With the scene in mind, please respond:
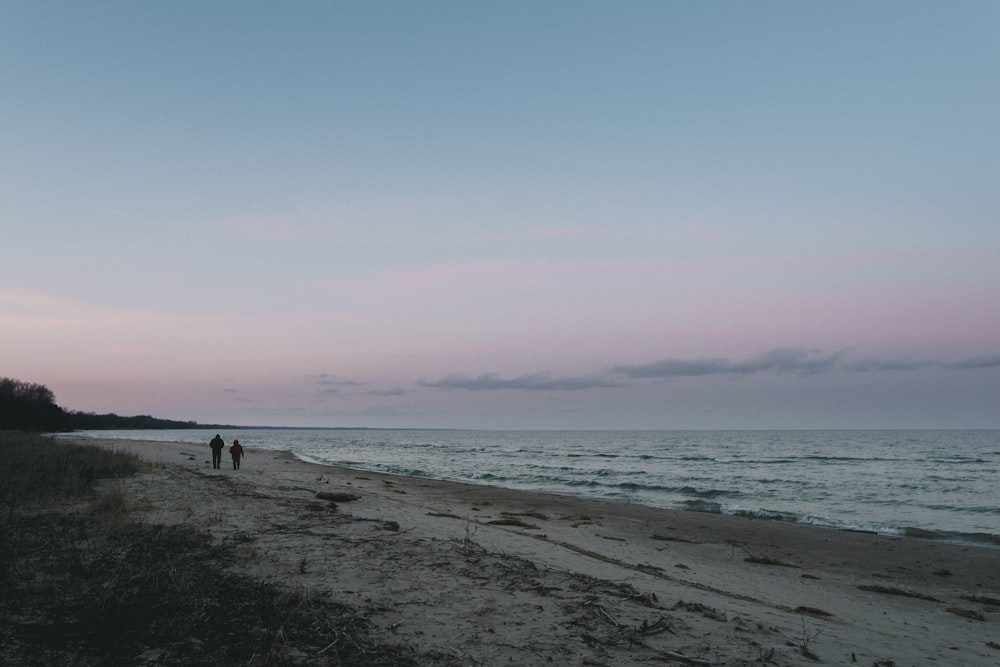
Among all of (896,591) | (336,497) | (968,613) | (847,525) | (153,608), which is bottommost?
(847,525)

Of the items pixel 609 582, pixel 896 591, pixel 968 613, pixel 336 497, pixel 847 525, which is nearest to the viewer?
pixel 609 582

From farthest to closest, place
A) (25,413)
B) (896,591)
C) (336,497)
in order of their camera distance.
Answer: (25,413) → (336,497) → (896,591)

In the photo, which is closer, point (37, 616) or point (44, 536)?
point (37, 616)

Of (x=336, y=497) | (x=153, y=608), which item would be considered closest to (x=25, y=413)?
(x=336, y=497)

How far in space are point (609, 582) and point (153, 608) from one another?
18.0 feet

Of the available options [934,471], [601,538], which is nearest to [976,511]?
[601,538]

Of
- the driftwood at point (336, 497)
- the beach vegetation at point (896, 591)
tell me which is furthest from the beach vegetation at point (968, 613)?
the driftwood at point (336, 497)

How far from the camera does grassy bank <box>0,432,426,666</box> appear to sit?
204 inches

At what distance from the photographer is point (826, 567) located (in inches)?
538

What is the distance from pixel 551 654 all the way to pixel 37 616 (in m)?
5.10

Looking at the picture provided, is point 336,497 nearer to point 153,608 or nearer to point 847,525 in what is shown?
point 153,608

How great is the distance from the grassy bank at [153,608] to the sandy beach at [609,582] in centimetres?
53

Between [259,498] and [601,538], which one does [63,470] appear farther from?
[601,538]

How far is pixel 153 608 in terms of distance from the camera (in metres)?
6.20
